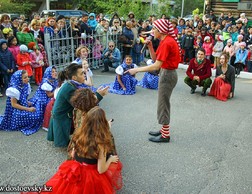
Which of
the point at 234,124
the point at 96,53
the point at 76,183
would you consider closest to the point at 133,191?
the point at 76,183

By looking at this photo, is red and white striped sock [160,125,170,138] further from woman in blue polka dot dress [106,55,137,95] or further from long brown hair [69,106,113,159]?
woman in blue polka dot dress [106,55,137,95]

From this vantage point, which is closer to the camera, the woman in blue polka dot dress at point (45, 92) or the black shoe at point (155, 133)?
the black shoe at point (155, 133)

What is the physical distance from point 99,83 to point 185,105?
8.81 ft

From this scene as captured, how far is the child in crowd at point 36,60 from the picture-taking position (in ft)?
24.5

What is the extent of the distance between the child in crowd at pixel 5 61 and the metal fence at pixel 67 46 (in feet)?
4.80

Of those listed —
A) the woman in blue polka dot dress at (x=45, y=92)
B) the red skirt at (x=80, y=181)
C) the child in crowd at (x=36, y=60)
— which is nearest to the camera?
the red skirt at (x=80, y=181)

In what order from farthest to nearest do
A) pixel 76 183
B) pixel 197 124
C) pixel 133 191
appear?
1. pixel 197 124
2. pixel 133 191
3. pixel 76 183

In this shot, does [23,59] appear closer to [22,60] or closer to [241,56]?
[22,60]

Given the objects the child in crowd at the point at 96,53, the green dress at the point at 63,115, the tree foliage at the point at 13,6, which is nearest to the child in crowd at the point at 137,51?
the child in crowd at the point at 96,53

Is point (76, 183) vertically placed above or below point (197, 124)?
above

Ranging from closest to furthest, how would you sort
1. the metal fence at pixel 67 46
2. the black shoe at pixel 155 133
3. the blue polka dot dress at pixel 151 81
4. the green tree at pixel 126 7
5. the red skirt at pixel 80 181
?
the red skirt at pixel 80 181, the black shoe at pixel 155 133, the blue polka dot dress at pixel 151 81, the metal fence at pixel 67 46, the green tree at pixel 126 7

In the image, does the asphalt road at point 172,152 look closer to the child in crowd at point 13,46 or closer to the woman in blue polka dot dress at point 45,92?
the woman in blue polka dot dress at point 45,92

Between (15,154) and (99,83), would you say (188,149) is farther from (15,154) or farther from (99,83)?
(99,83)

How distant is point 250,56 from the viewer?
9953 millimetres
